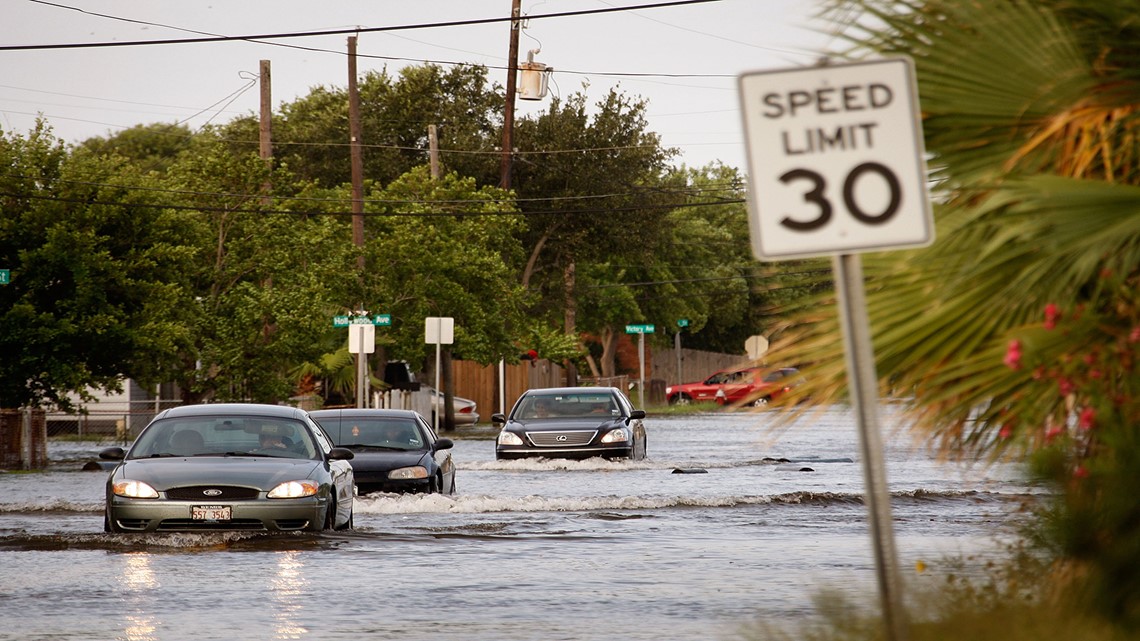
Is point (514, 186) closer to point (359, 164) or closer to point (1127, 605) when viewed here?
point (359, 164)

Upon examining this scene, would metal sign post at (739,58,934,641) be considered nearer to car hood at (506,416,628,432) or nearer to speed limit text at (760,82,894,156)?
speed limit text at (760,82,894,156)

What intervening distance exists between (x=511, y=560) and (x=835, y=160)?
9.35 metres

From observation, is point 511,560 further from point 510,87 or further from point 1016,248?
point 510,87

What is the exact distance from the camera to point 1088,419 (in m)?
7.91

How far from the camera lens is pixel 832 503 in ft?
74.9

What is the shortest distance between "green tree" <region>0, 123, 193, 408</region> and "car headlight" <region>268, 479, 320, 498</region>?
1767cm

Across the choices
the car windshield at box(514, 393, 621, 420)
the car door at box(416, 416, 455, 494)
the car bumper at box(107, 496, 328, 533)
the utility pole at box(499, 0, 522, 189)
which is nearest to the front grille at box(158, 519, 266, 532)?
the car bumper at box(107, 496, 328, 533)

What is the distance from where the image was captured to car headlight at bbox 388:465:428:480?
72.4 ft

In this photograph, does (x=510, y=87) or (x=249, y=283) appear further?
(x=510, y=87)

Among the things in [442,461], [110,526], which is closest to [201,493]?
[110,526]

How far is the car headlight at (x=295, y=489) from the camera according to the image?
16.6 m

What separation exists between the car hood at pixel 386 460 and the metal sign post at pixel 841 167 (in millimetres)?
15276

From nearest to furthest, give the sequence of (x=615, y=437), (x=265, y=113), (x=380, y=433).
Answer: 1. (x=380, y=433)
2. (x=615, y=437)
3. (x=265, y=113)

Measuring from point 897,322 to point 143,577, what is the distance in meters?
8.04
